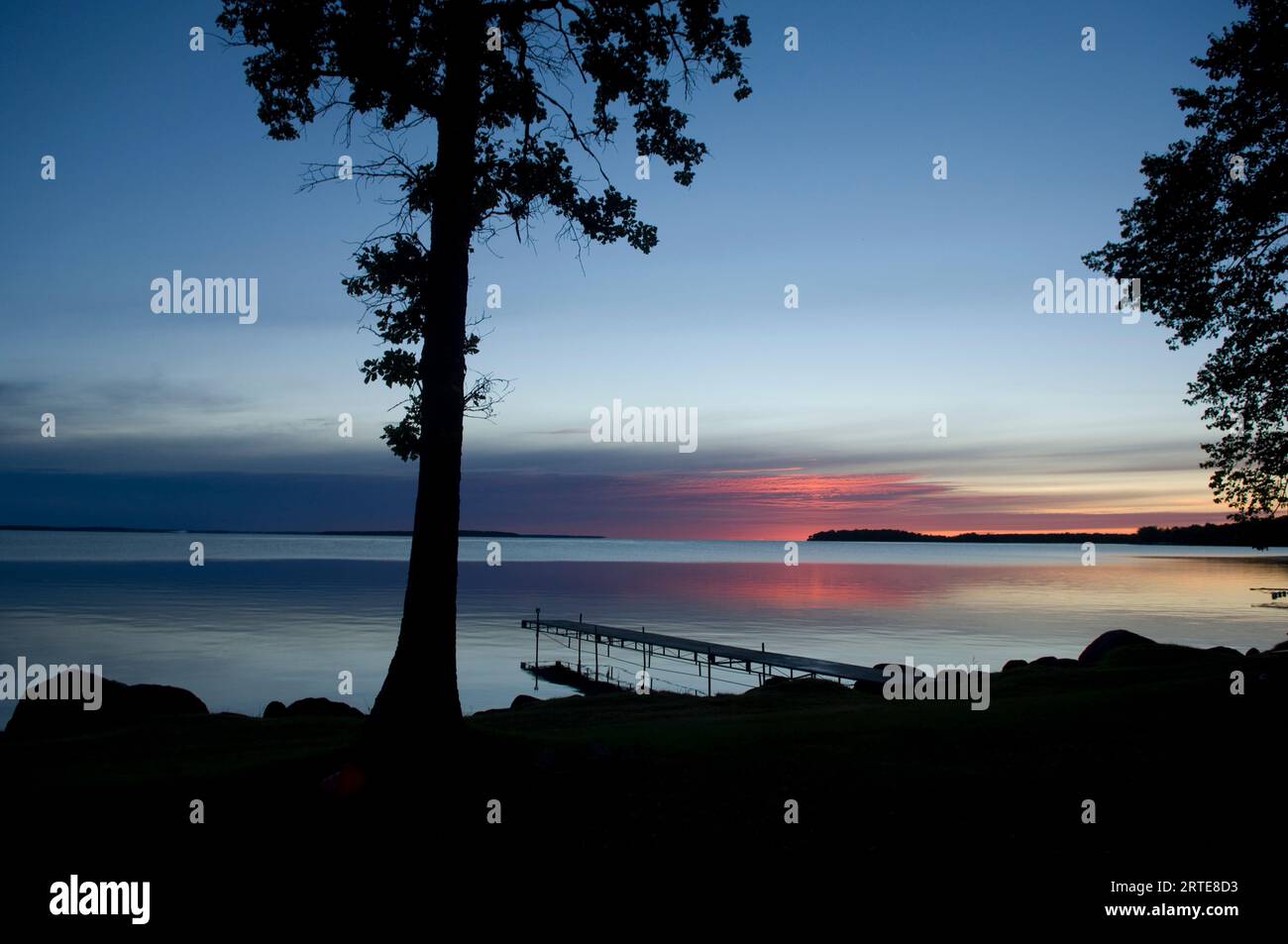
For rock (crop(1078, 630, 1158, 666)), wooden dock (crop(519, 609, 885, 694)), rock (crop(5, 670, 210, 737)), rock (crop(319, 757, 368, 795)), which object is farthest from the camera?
wooden dock (crop(519, 609, 885, 694))

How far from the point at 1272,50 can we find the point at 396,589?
86.9 m

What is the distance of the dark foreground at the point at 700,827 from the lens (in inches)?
266

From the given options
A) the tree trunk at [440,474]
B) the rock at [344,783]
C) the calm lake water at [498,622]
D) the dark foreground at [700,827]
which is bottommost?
the calm lake water at [498,622]

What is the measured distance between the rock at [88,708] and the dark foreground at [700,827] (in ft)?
30.2

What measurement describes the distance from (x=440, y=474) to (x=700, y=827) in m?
5.09

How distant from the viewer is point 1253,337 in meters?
16.3

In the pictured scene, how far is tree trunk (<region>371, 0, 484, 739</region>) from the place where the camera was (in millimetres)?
9852

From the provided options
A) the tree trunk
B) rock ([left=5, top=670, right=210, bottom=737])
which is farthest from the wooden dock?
the tree trunk

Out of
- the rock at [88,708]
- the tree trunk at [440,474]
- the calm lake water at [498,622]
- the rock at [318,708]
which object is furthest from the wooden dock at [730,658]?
the tree trunk at [440,474]

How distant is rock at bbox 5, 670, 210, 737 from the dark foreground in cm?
919

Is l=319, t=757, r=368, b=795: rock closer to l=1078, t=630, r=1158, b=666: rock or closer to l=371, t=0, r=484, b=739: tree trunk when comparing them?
l=371, t=0, r=484, b=739: tree trunk

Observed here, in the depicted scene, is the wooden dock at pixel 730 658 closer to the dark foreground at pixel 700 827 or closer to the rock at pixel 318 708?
the rock at pixel 318 708

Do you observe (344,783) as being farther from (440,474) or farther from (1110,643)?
(1110,643)

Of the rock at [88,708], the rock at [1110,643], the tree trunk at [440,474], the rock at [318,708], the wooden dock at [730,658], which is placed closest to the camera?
the tree trunk at [440,474]
